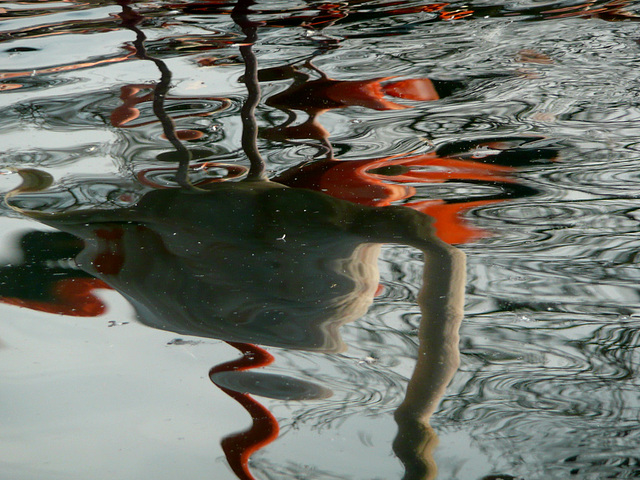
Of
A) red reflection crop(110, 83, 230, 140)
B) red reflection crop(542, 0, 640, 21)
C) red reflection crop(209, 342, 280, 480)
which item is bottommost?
red reflection crop(209, 342, 280, 480)

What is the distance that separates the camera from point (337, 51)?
2.69 m

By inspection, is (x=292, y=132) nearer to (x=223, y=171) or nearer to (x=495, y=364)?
(x=223, y=171)

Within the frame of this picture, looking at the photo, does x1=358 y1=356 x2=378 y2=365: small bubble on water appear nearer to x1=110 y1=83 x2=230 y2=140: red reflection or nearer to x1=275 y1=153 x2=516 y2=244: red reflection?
x1=275 y1=153 x2=516 y2=244: red reflection

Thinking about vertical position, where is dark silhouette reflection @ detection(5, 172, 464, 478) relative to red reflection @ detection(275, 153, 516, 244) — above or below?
below

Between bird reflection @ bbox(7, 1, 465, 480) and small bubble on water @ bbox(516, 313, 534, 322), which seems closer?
bird reflection @ bbox(7, 1, 465, 480)

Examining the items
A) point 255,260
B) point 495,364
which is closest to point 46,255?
point 255,260

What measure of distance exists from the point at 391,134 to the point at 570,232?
707 mm

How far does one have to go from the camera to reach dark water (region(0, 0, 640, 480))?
0.99 m

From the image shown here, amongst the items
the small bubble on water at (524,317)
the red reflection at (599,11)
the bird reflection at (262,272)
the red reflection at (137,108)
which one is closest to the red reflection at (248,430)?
the bird reflection at (262,272)

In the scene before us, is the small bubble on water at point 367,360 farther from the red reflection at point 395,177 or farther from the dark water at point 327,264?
the red reflection at point 395,177

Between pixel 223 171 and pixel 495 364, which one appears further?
pixel 223 171

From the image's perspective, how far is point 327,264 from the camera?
54.9 inches

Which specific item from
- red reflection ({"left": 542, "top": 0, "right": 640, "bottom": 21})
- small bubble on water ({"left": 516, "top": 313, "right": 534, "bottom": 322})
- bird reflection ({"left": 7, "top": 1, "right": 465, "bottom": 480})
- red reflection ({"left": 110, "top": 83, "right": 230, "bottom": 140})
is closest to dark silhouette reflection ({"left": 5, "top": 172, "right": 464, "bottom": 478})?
bird reflection ({"left": 7, "top": 1, "right": 465, "bottom": 480})

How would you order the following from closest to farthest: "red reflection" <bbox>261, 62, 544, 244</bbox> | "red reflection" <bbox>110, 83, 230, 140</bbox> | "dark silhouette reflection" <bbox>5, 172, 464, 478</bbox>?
"dark silhouette reflection" <bbox>5, 172, 464, 478</bbox>
"red reflection" <bbox>261, 62, 544, 244</bbox>
"red reflection" <bbox>110, 83, 230, 140</bbox>
